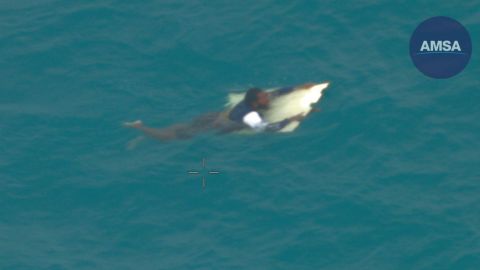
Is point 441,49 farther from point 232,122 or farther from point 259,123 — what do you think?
point 232,122

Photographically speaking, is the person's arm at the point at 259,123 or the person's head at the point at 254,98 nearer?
the person's arm at the point at 259,123

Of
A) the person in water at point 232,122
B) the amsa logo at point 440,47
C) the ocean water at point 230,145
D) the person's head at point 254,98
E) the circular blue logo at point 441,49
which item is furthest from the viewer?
the amsa logo at point 440,47

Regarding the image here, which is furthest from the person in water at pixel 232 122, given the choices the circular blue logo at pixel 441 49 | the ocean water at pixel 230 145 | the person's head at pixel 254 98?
the circular blue logo at pixel 441 49

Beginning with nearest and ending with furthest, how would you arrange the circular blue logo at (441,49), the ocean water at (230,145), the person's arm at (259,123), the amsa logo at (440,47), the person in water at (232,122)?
the ocean water at (230,145)
the person in water at (232,122)
the person's arm at (259,123)
the circular blue logo at (441,49)
the amsa logo at (440,47)

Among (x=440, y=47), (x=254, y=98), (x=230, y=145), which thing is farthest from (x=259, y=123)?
(x=440, y=47)

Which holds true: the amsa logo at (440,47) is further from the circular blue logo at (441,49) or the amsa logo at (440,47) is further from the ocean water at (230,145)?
the ocean water at (230,145)

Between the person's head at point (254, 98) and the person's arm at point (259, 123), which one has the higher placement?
the person's head at point (254, 98)
